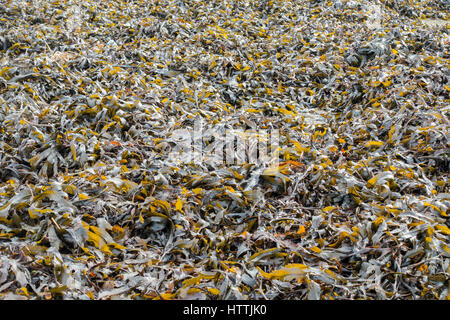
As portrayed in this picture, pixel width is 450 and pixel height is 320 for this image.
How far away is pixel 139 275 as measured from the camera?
1.80 metres

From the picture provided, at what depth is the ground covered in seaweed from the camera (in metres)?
1.77

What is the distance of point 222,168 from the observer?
99.5 inches

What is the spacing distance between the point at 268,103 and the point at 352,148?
1.03 metres

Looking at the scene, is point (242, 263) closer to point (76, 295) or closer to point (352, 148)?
point (76, 295)

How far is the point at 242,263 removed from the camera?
188 cm

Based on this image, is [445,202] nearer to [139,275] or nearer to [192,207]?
[192,207]

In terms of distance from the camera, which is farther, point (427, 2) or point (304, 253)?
point (427, 2)

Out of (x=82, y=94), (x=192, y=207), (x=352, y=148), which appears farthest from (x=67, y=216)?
(x=352, y=148)

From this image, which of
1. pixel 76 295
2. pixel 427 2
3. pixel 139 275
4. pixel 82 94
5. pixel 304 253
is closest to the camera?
pixel 76 295

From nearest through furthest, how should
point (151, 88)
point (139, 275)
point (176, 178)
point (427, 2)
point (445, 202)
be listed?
point (139, 275) → point (445, 202) → point (176, 178) → point (151, 88) → point (427, 2)

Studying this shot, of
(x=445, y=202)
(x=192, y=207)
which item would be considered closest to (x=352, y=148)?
(x=445, y=202)

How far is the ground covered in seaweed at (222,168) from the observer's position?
177 cm

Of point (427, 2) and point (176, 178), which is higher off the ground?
point (427, 2)

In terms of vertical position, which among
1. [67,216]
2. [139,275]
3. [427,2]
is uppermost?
[427,2]
